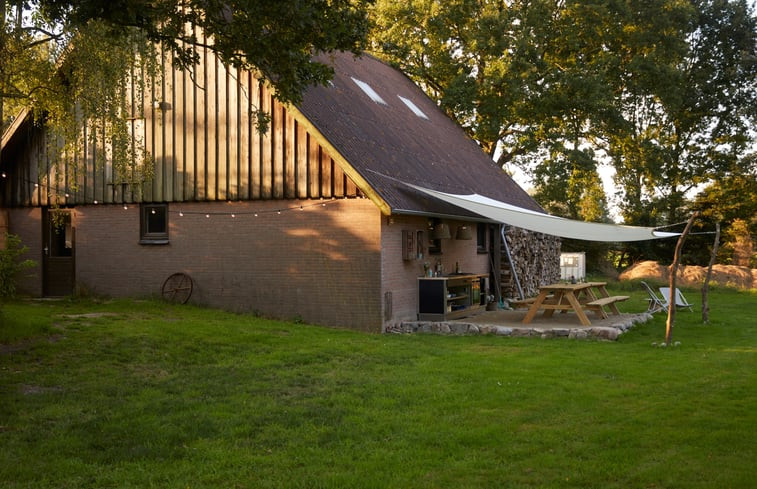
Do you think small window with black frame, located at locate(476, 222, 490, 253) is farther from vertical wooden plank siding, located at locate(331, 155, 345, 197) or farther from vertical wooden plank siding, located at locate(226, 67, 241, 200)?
vertical wooden plank siding, located at locate(226, 67, 241, 200)

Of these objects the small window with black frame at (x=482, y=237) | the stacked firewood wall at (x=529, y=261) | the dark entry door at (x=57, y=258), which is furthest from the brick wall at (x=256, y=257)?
the stacked firewood wall at (x=529, y=261)

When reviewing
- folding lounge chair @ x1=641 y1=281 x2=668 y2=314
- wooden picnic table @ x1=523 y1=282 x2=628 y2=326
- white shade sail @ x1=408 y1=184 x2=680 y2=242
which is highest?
white shade sail @ x1=408 y1=184 x2=680 y2=242

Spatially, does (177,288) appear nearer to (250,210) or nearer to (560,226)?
(250,210)

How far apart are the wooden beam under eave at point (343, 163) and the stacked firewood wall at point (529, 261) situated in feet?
25.9

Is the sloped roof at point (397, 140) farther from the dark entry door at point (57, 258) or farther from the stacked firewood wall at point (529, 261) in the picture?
the dark entry door at point (57, 258)

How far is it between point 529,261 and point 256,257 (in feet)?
33.6

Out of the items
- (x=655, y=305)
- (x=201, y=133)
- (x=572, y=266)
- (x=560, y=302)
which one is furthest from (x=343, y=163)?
(x=572, y=266)

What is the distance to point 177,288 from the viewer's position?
15219 mm

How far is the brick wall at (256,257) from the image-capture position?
13.7 meters

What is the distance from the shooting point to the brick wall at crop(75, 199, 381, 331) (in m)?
13.7

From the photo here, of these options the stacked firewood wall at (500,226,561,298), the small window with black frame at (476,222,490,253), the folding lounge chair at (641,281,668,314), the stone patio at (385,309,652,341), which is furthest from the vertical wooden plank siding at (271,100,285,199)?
the folding lounge chair at (641,281,668,314)

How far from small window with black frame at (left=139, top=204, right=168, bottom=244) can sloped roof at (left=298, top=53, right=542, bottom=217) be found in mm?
3802

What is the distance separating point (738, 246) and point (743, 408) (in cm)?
2816

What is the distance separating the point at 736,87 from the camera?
35531 mm
